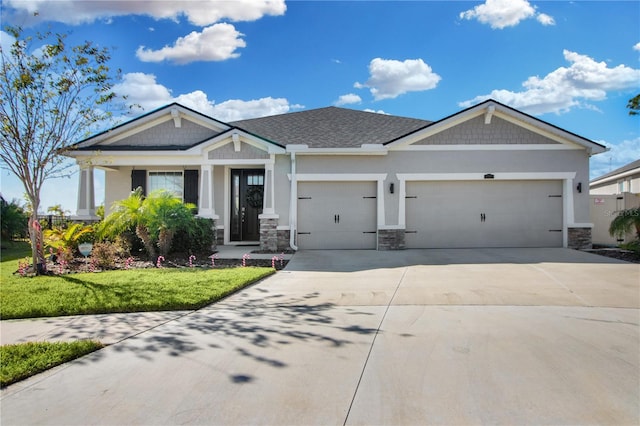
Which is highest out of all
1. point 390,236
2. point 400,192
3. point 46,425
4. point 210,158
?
point 210,158

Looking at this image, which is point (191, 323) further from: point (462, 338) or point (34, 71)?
point (34, 71)

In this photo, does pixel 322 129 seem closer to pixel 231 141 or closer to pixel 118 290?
pixel 231 141

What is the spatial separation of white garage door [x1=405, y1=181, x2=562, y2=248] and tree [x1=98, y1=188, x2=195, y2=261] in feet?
22.7

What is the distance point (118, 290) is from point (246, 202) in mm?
8002

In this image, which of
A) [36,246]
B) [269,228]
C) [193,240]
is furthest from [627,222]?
[36,246]

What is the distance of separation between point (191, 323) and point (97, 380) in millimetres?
1893

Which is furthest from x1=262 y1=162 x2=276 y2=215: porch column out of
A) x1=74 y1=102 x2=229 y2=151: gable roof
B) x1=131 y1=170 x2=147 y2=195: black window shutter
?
x1=131 y1=170 x2=147 y2=195: black window shutter

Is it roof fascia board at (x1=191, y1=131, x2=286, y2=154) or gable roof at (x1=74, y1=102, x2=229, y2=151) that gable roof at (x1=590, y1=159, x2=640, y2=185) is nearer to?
roof fascia board at (x1=191, y1=131, x2=286, y2=154)

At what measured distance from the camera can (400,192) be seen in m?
14.0

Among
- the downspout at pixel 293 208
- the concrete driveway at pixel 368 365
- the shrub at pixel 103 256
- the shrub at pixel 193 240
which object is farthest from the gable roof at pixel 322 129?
the concrete driveway at pixel 368 365

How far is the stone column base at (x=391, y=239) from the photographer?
13914mm

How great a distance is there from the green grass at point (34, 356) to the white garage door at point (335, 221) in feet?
30.4

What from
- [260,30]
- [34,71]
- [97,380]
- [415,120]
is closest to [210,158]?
[260,30]

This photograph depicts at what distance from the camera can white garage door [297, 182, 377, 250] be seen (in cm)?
1421
